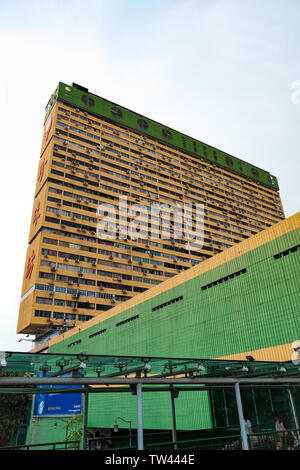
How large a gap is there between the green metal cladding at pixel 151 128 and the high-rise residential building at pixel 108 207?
324 millimetres

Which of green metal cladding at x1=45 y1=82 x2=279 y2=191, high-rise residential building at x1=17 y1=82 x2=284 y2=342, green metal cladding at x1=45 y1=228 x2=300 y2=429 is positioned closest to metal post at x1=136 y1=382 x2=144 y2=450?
green metal cladding at x1=45 y1=228 x2=300 y2=429

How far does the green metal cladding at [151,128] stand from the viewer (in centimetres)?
7869

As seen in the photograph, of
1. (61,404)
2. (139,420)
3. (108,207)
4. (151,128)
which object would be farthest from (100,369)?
(151,128)

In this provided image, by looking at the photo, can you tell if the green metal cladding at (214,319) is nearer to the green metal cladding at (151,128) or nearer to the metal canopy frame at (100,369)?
the metal canopy frame at (100,369)

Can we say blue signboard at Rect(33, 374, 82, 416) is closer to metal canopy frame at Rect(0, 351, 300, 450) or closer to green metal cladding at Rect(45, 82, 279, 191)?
metal canopy frame at Rect(0, 351, 300, 450)

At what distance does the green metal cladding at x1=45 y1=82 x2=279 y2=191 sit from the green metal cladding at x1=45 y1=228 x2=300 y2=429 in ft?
194

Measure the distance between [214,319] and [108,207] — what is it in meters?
49.7

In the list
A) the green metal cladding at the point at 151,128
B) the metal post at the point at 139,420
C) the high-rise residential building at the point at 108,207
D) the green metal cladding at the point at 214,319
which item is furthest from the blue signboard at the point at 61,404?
the green metal cladding at the point at 151,128

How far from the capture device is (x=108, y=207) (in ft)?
240

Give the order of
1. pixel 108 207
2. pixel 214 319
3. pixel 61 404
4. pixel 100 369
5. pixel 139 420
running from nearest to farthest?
pixel 139 420, pixel 100 369, pixel 214 319, pixel 61 404, pixel 108 207

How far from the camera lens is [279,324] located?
22.2 meters

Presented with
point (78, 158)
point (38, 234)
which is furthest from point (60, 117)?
point (38, 234)

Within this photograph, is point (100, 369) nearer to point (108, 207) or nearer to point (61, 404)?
point (61, 404)
